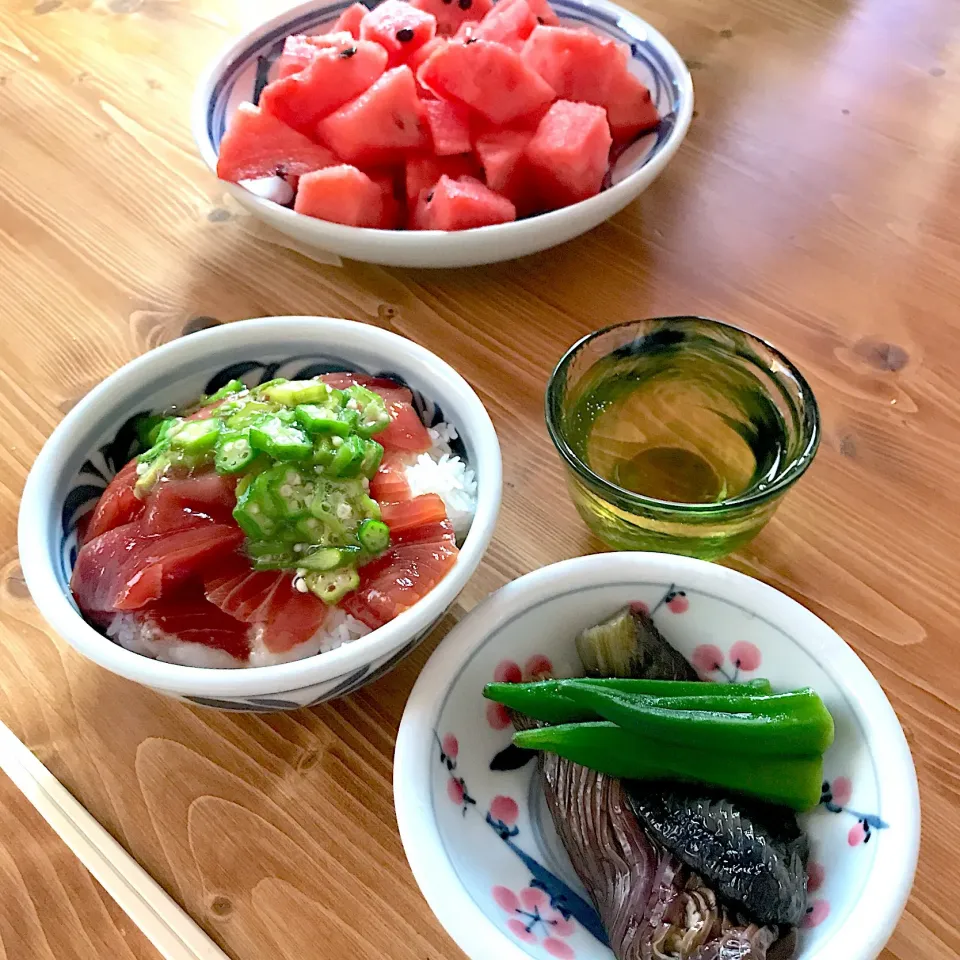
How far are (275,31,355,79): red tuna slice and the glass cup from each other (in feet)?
2.28

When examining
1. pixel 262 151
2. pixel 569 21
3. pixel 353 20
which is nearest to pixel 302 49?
pixel 353 20

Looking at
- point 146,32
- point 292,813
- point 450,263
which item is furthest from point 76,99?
point 292,813

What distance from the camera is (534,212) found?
4.01 ft

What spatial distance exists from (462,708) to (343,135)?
0.81 m

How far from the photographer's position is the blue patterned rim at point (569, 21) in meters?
1.27

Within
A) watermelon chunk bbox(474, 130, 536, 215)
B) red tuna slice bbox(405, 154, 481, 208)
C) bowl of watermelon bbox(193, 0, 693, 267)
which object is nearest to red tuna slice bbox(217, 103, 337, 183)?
bowl of watermelon bbox(193, 0, 693, 267)

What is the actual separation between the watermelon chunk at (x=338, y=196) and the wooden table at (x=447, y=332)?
5.0 inches

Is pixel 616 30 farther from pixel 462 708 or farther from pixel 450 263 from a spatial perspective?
pixel 462 708

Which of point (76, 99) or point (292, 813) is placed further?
point (76, 99)

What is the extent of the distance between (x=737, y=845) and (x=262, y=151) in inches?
40.6

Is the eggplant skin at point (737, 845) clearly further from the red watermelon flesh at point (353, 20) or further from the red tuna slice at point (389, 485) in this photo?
the red watermelon flesh at point (353, 20)

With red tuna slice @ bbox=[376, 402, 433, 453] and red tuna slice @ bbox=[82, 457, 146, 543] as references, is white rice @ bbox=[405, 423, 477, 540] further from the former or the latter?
red tuna slice @ bbox=[82, 457, 146, 543]

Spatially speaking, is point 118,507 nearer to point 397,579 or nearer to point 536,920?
point 397,579

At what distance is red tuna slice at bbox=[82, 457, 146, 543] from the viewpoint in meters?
0.82
